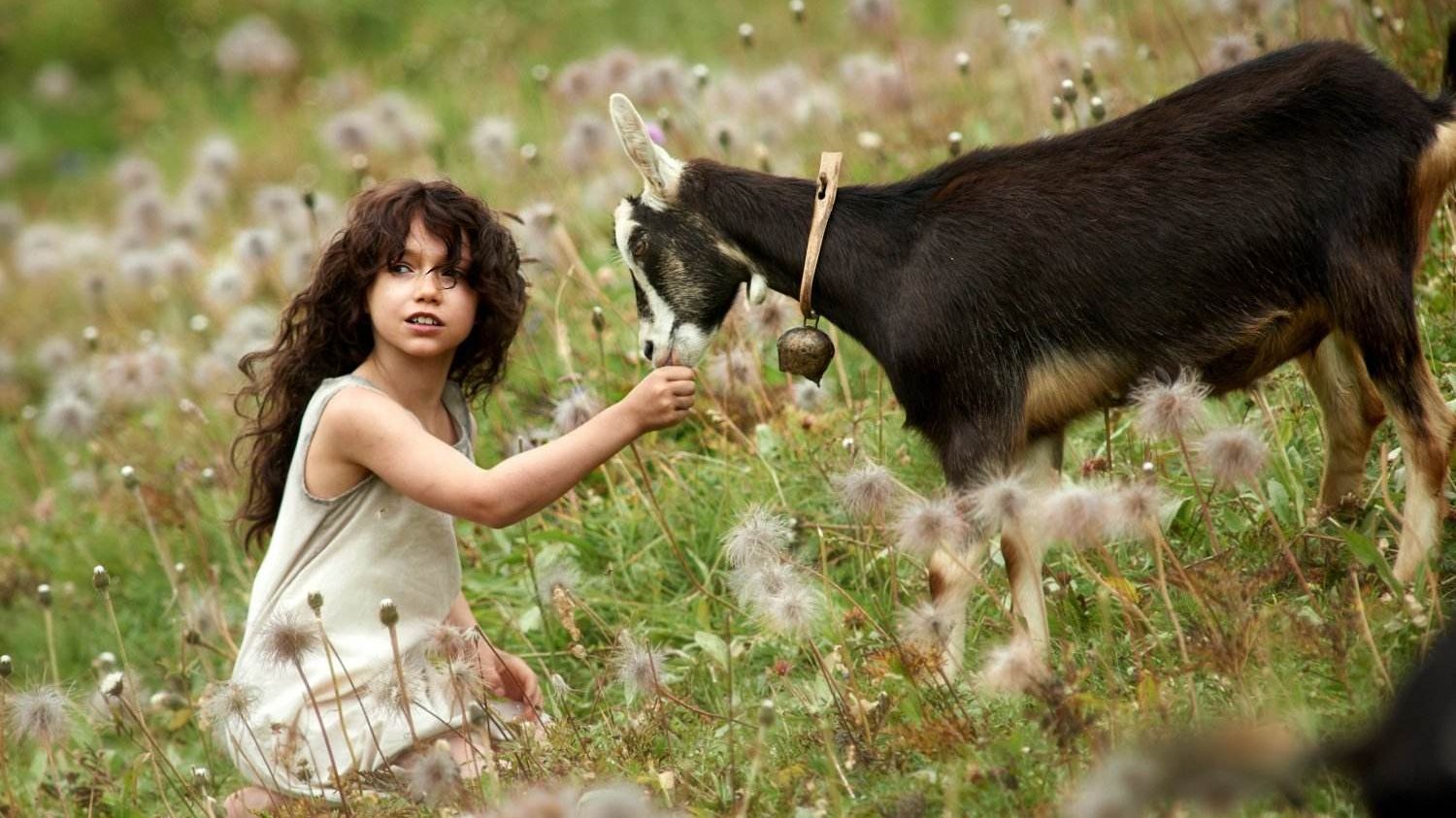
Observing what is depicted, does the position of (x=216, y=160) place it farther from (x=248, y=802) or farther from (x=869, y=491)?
(x=869, y=491)

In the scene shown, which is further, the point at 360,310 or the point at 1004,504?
the point at 360,310

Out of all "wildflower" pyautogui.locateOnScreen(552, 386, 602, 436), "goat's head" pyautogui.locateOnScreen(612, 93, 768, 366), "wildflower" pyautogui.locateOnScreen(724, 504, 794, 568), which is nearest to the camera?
"wildflower" pyautogui.locateOnScreen(724, 504, 794, 568)

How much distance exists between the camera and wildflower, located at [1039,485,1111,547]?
3525 millimetres

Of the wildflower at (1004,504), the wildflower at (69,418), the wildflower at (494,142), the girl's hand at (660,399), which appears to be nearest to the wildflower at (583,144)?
the wildflower at (494,142)

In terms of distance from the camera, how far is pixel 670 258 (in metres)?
4.35

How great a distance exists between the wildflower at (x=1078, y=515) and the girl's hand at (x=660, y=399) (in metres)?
1.04

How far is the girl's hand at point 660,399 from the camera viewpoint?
4.15 m

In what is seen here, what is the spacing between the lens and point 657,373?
13.7ft

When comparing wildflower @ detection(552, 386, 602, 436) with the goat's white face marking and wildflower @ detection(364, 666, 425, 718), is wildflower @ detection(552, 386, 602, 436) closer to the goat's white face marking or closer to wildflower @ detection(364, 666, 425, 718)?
the goat's white face marking

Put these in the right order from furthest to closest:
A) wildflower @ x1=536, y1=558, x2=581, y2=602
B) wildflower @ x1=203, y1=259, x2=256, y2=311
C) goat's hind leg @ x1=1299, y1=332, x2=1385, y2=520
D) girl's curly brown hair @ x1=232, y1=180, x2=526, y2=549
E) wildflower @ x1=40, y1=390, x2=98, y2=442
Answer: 1. wildflower @ x1=203, y1=259, x2=256, y2=311
2. wildflower @ x1=40, y1=390, x2=98, y2=442
3. wildflower @ x1=536, y1=558, x2=581, y2=602
4. girl's curly brown hair @ x1=232, y1=180, x2=526, y2=549
5. goat's hind leg @ x1=1299, y1=332, x2=1385, y2=520

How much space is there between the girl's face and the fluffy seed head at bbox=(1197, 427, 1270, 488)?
209 cm

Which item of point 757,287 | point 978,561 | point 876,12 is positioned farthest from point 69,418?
point 978,561

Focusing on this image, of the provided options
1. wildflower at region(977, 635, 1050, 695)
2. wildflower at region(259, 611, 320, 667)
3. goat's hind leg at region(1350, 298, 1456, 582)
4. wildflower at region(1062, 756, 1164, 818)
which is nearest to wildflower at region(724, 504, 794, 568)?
wildflower at region(977, 635, 1050, 695)

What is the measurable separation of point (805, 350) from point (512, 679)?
1427 mm
